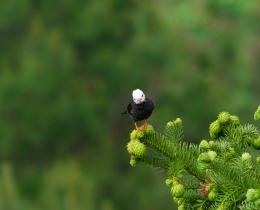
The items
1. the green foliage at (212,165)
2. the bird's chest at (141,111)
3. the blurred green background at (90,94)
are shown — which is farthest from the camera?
the blurred green background at (90,94)

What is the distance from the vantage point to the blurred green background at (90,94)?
9.06 m

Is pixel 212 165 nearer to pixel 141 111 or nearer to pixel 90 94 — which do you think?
pixel 141 111

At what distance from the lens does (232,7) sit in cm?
1750

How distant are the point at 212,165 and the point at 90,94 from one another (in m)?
7.95

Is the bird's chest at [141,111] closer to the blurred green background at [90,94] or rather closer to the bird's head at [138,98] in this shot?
the bird's head at [138,98]

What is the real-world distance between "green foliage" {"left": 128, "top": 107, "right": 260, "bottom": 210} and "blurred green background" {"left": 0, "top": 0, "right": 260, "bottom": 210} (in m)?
5.89

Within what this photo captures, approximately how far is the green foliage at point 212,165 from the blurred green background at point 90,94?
5.89 meters

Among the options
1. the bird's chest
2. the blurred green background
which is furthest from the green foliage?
the blurred green background

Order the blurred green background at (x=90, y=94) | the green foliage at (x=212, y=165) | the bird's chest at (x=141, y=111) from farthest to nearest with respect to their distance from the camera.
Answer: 1. the blurred green background at (x=90, y=94)
2. the bird's chest at (x=141, y=111)
3. the green foliage at (x=212, y=165)

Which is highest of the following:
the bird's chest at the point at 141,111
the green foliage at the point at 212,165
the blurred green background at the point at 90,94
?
the blurred green background at the point at 90,94

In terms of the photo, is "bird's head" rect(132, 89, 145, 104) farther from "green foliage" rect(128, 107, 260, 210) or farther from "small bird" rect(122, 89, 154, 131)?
"green foliage" rect(128, 107, 260, 210)

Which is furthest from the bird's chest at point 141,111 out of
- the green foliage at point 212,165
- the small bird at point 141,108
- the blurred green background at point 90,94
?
the blurred green background at point 90,94

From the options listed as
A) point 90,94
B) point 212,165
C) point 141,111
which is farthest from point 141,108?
point 90,94

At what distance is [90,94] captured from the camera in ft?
32.1
